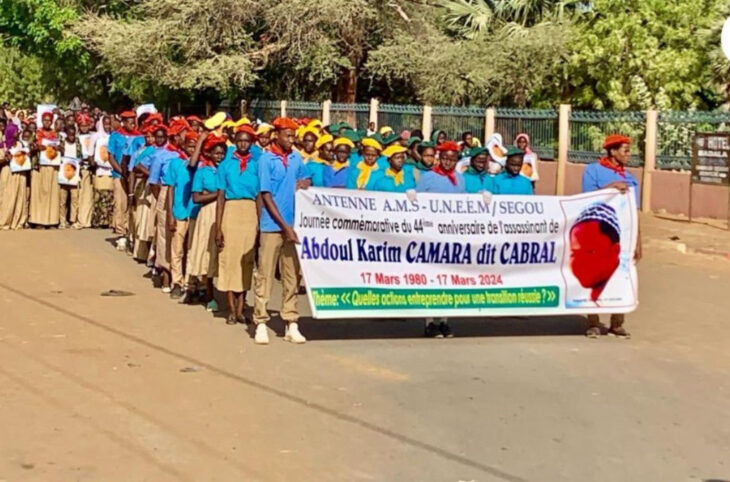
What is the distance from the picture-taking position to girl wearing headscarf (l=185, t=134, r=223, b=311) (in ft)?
34.5

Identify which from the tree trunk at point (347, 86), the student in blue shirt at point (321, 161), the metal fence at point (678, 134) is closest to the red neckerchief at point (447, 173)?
the student in blue shirt at point (321, 161)

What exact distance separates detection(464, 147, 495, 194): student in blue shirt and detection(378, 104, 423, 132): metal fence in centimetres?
1473

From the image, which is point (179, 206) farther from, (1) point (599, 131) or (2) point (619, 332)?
(1) point (599, 131)

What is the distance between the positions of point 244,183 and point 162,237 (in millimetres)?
2749

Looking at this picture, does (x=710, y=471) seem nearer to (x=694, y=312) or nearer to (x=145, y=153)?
(x=694, y=312)

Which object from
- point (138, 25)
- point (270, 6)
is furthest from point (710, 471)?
point (138, 25)

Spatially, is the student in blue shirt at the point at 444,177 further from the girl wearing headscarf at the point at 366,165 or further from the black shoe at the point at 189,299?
the black shoe at the point at 189,299

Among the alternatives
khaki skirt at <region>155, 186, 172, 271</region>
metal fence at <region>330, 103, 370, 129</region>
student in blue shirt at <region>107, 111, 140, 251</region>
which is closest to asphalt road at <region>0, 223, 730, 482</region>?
khaki skirt at <region>155, 186, 172, 271</region>

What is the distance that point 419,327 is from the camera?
1028cm

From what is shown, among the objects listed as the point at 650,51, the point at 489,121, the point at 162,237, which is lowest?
the point at 162,237

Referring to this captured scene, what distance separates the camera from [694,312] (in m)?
11.5

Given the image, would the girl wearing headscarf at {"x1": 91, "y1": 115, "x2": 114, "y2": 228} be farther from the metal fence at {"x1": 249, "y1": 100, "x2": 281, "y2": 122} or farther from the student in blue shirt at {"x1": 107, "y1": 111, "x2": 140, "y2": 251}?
the metal fence at {"x1": 249, "y1": 100, "x2": 281, "y2": 122}

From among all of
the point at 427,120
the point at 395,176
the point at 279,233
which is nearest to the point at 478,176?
the point at 395,176

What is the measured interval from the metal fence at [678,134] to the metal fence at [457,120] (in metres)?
4.82
